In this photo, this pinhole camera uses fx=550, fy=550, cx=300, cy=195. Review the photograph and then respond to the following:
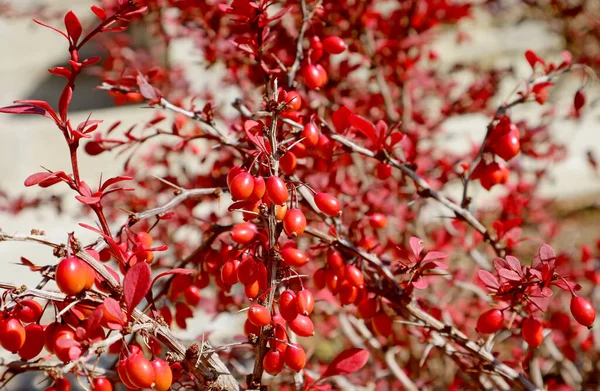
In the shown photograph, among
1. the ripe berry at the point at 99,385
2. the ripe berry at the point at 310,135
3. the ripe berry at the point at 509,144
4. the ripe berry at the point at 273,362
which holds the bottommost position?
the ripe berry at the point at 273,362

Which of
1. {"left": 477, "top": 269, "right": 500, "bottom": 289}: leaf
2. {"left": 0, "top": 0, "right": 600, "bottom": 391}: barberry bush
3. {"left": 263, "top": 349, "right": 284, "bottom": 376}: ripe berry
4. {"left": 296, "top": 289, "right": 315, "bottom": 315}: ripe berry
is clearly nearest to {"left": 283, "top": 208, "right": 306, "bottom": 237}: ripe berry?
{"left": 0, "top": 0, "right": 600, "bottom": 391}: barberry bush

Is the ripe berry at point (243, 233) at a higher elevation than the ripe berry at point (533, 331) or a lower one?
higher

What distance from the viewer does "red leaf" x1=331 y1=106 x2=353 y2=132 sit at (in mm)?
1089

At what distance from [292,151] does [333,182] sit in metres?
0.32

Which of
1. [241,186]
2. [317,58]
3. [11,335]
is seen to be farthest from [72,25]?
[317,58]

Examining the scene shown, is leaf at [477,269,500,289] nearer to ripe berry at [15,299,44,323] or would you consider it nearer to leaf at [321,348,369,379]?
leaf at [321,348,369,379]

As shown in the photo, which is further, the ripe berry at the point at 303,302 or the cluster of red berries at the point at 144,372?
the ripe berry at the point at 303,302

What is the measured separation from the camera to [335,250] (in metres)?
1.13

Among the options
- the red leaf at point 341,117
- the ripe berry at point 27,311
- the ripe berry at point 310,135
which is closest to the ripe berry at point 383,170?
the red leaf at point 341,117

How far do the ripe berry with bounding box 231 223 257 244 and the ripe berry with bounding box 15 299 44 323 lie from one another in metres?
0.32

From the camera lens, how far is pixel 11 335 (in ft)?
2.56

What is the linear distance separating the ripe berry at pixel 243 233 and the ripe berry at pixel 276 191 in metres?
0.11

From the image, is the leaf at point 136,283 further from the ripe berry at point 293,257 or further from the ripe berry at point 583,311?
the ripe berry at point 583,311

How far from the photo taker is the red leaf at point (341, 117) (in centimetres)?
109
